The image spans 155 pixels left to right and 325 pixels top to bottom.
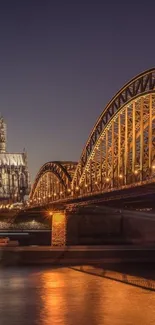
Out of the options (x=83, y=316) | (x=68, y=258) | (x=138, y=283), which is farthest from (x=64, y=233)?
(x=83, y=316)

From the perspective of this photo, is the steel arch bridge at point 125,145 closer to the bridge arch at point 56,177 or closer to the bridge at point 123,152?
the bridge at point 123,152

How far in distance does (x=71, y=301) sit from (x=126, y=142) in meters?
48.8

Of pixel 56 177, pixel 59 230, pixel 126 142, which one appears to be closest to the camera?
pixel 126 142

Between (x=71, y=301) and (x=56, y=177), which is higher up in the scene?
(x=56, y=177)

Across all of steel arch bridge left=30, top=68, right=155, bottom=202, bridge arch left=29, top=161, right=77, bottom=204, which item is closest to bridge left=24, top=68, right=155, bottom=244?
steel arch bridge left=30, top=68, right=155, bottom=202

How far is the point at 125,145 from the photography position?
9200cm

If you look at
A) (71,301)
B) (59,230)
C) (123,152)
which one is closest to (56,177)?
(59,230)

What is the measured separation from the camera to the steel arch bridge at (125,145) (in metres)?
80.2

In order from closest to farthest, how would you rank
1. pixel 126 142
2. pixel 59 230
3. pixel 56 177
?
1. pixel 126 142
2. pixel 59 230
3. pixel 56 177

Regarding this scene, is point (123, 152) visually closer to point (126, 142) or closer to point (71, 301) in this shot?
point (126, 142)

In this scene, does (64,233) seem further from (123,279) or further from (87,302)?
(87,302)

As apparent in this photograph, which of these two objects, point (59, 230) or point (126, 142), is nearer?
point (126, 142)

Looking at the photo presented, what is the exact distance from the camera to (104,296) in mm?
47438

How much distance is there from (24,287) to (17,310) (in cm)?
1383
